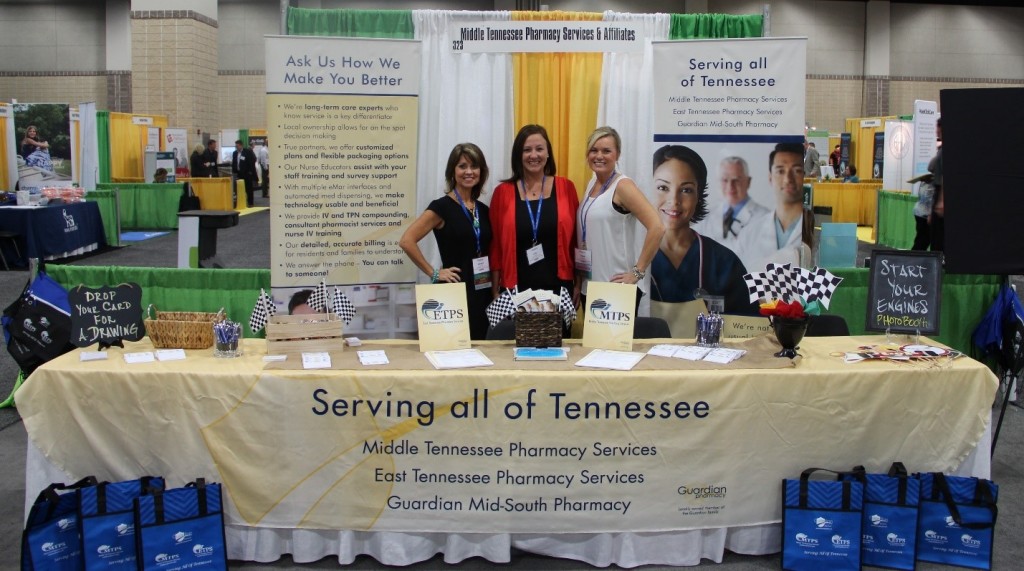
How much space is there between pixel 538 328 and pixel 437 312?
0.36 metres

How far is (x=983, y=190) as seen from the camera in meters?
3.29

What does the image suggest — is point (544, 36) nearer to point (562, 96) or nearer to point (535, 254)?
point (562, 96)

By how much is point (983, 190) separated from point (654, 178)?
1.34 meters

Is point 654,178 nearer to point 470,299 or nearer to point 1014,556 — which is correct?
point 470,299

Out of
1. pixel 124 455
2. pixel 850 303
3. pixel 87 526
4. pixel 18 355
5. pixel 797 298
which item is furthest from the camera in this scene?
A: pixel 850 303

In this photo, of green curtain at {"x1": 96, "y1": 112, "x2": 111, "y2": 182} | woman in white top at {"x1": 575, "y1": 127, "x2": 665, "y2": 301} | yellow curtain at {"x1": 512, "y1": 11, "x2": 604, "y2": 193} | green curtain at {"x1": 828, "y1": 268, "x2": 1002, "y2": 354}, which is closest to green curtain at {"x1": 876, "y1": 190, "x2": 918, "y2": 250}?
Answer: green curtain at {"x1": 828, "y1": 268, "x2": 1002, "y2": 354}

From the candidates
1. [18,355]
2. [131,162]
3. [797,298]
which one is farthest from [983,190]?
[131,162]

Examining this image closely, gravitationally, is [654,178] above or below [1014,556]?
above

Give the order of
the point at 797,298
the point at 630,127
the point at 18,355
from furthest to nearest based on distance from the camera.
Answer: the point at 630,127 < the point at 18,355 < the point at 797,298

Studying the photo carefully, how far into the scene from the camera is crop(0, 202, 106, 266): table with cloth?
8938mm

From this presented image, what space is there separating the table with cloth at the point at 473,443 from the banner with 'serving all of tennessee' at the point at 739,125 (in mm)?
1271

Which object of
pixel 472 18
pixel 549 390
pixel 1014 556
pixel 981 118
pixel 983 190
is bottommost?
pixel 1014 556

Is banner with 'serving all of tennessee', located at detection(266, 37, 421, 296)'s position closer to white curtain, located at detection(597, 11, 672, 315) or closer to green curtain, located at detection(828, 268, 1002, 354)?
white curtain, located at detection(597, 11, 672, 315)

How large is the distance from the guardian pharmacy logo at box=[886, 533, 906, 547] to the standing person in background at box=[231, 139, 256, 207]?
50.0 feet
